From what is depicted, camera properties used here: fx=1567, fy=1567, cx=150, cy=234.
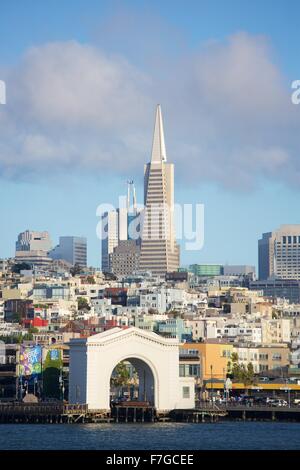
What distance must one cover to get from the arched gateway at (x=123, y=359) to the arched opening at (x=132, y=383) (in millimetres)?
48

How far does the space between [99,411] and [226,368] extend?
2692 centimetres

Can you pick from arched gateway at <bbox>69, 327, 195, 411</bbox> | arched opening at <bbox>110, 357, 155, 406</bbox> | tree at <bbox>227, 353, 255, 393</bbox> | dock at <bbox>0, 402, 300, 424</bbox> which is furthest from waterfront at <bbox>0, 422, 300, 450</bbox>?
tree at <bbox>227, 353, 255, 393</bbox>

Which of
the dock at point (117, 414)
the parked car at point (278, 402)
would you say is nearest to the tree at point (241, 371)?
the parked car at point (278, 402)

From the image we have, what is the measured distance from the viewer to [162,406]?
7494 cm

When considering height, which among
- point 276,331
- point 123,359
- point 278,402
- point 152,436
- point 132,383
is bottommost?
point 152,436

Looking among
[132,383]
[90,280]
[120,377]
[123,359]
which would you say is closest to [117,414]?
[123,359]

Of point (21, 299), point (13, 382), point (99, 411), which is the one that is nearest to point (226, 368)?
point (13, 382)

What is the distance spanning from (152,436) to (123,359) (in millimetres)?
14309

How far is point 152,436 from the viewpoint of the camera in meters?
60.3

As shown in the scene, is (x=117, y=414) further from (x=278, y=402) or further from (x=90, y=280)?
(x=90, y=280)

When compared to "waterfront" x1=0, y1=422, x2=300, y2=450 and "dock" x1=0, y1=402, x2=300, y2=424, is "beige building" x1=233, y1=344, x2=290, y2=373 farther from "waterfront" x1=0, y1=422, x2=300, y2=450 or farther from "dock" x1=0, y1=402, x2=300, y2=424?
"waterfront" x1=0, y1=422, x2=300, y2=450

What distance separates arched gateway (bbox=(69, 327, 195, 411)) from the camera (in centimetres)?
7312

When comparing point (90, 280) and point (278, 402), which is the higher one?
point (90, 280)
